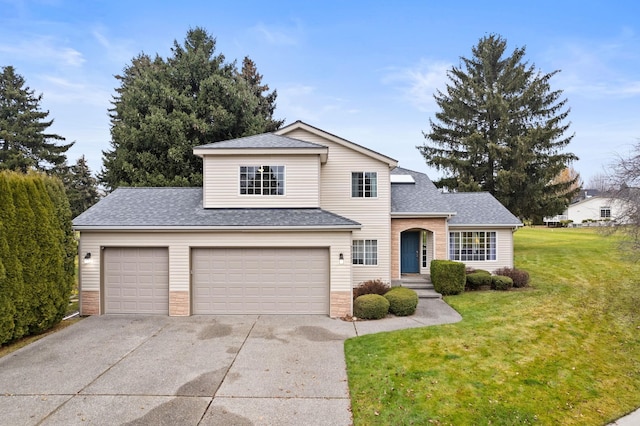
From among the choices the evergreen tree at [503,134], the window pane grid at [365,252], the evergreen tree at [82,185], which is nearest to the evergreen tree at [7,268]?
the window pane grid at [365,252]

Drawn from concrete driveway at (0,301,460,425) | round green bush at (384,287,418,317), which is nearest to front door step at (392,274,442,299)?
round green bush at (384,287,418,317)

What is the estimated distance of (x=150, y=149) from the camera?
24.0 meters

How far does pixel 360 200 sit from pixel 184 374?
1041 cm

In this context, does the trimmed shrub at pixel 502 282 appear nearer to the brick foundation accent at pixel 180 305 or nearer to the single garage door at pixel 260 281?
the single garage door at pixel 260 281

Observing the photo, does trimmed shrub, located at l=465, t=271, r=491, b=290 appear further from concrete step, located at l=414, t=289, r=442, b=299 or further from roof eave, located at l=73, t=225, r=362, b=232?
roof eave, located at l=73, t=225, r=362, b=232

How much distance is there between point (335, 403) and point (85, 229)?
412 inches

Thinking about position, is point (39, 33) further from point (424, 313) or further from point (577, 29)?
point (577, 29)

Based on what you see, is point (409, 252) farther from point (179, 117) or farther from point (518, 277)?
point (179, 117)

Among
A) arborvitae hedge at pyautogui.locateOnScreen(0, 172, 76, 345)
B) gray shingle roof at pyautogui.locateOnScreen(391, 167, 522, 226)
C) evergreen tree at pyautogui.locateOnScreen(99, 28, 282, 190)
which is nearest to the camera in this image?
arborvitae hedge at pyautogui.locateOnScreen(0, 172, 76, 345)

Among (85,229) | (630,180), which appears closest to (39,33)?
(85,229)

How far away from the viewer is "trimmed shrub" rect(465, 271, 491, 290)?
15188 millimetres

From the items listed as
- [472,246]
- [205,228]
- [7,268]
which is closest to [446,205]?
[472,246]

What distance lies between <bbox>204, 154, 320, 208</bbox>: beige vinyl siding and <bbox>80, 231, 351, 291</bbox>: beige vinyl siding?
75.1 inches

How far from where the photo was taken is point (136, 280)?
465 inches
